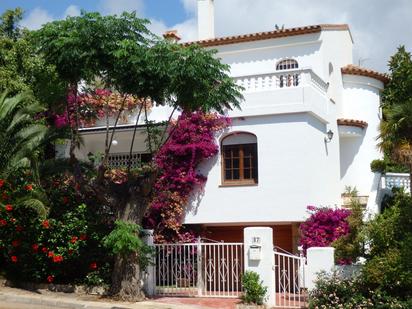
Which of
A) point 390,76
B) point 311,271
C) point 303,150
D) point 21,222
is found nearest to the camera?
point 311,271

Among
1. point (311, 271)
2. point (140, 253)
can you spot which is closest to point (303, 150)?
point (311, 271)

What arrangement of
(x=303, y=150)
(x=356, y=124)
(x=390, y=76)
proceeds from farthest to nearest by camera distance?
(x=390, y=76) → (x=356, y=124) → (x=303, y=150)

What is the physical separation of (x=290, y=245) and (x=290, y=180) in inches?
102

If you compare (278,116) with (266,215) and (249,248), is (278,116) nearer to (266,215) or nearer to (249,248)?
(266,215)

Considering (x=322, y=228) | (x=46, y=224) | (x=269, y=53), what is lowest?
(x=322, y=228)

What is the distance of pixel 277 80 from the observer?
1838cm

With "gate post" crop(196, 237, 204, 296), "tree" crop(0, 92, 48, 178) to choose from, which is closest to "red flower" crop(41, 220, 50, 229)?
"tree" crop(0, 92, 48, 178)

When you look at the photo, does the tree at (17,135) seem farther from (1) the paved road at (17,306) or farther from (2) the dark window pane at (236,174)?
(2) the dark window pane at (236,174)

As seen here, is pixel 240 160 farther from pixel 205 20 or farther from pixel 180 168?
pixel 205 20

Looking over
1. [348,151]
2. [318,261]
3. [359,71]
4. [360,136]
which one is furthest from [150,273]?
[359,71]

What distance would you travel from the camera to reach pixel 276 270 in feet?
51.7

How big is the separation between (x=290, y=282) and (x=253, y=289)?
130cm

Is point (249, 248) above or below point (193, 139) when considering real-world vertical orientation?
below

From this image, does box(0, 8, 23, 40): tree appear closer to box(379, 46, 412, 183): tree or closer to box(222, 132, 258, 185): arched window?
box(222, 132, 258, 185): arched window
